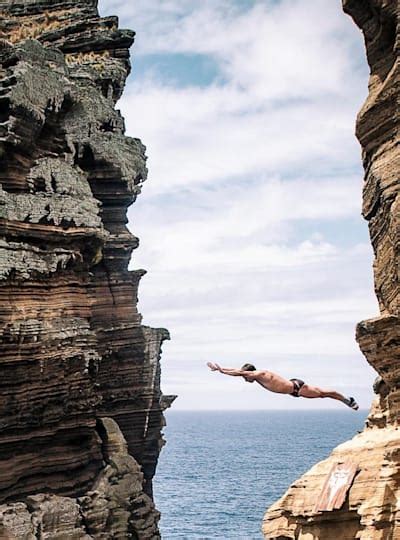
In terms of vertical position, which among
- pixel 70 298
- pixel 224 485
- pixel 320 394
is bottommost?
pixel 224 485

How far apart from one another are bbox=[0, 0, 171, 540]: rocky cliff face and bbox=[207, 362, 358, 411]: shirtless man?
52.2ft

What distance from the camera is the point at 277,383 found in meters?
15.4

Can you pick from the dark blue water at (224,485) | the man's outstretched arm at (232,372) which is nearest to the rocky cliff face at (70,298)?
the man's outstretched arm at (232,372)

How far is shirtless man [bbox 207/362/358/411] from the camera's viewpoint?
15.4 meters

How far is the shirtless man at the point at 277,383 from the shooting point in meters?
15.4

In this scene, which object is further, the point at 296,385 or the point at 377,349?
the point at 296,385

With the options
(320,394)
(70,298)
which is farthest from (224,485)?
(320,394)

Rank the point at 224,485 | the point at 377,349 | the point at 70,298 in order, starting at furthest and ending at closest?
the point at 224,485 < the point at 70,298 < the point at 377,349

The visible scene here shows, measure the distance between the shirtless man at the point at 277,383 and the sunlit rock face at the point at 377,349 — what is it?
3.26ft

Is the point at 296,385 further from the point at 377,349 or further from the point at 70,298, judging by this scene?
the point at 70,298

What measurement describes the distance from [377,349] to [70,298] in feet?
66.4

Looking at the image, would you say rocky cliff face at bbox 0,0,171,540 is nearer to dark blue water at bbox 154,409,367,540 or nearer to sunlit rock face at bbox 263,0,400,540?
sunlit rock face at bbox 263,0,400,540

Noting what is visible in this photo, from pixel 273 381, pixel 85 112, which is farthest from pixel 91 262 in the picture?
pixel 273 381

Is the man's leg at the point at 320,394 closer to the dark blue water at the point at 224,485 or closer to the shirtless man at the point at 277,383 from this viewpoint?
the shirtless man at the point at 277,383
